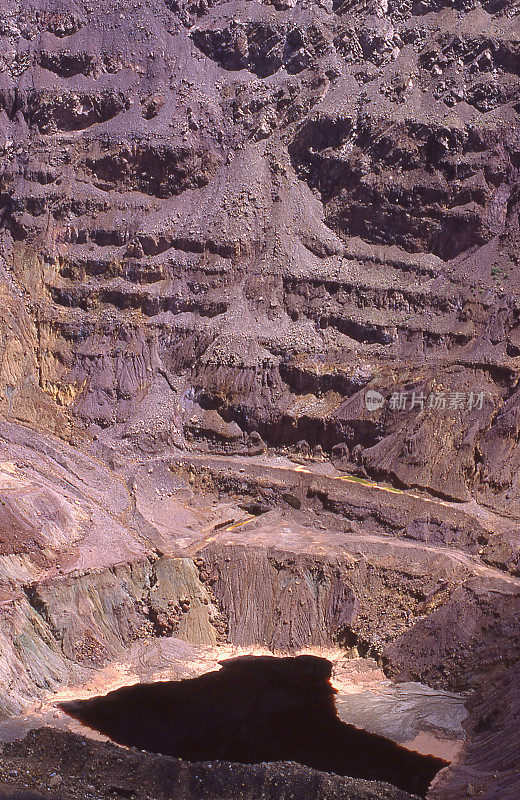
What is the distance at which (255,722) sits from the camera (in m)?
23.4

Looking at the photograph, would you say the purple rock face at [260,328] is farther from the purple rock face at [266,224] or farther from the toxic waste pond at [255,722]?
the toxic waste pond at [255,722]

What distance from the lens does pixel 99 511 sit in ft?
106

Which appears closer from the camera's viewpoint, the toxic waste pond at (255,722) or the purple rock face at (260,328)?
the toxic waste pond at (255,722)

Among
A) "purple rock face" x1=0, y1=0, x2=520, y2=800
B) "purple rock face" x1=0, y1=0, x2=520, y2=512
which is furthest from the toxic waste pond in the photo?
"purple rock face" x1=0, y1=0, x2=520, y2=512

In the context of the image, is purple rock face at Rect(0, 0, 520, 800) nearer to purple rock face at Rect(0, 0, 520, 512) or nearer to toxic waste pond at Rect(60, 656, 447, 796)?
purple rock face at Rect(0, 0, 520, 512)

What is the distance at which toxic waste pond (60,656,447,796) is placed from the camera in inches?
838

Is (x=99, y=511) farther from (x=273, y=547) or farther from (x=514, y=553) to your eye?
(x=514, y=553)

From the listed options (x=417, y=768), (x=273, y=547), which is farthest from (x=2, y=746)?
(x=273, y=547)

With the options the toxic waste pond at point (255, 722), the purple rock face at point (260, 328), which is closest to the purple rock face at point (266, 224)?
the purple rock face at point (260, 328)

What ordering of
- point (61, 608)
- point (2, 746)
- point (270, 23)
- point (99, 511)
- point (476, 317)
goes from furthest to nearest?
point (270, 23) → point (476, 317) → point (99, 511) → point (61, 608) → point (2, 746)

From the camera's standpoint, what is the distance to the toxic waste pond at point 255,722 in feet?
69.9

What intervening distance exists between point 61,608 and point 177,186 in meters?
24.7

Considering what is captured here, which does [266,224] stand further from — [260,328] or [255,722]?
[255,722]

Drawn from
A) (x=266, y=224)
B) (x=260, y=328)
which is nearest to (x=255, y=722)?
(x=260, y=328)
